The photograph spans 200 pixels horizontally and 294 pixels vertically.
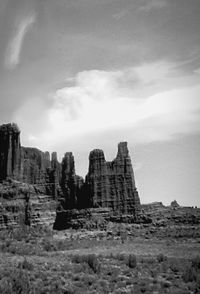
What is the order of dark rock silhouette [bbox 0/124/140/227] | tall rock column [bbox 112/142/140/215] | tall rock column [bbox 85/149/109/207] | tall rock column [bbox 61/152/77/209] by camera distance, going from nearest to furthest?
dark rock silhouette [bbox 0/124/140/227], tall rock column [bbox 112/142/140/215], tall rock column [bbox 85/149/109/207], tall rock column [bbox 61/152/77/209]

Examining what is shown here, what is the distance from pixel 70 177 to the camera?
10469cm

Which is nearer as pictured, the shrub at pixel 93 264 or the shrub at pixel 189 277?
the shrub at pixel 189 277

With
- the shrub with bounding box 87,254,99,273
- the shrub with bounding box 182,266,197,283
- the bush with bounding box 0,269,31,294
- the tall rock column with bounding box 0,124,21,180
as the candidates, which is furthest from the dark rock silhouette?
the bush with bounding box 0,269,31,294

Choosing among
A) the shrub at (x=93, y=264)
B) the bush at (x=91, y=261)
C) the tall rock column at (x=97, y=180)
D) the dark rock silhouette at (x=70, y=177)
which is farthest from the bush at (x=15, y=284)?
the tall rock column at (x=97, y=180)

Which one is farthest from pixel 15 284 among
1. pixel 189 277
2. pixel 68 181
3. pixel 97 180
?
pixel 68 181

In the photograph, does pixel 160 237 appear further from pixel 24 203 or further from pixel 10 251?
pixel 10 251

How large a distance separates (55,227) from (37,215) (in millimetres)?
12950

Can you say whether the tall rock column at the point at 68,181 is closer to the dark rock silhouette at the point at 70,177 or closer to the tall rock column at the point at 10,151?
the dark rock silhouette at the point at 70,177

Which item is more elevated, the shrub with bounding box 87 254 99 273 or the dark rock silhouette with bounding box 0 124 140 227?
the dark rock silhouette with bounding box 0 124 140 227

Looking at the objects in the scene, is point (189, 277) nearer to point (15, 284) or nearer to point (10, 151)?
point (15, 284)

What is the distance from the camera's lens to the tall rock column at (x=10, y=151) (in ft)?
295

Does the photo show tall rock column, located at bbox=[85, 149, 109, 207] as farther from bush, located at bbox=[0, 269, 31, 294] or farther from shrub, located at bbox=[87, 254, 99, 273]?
bush, located at bbox=[0, 269, 31, 294]

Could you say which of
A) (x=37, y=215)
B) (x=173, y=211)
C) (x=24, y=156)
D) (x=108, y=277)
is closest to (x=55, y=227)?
(x=37, y=215)

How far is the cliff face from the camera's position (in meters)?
92.4
